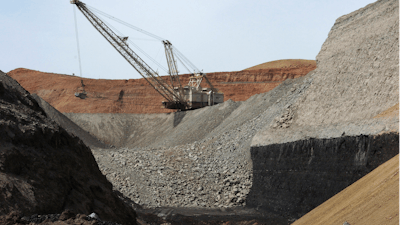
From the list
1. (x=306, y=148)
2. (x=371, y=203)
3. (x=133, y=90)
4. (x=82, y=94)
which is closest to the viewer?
(x=371, y=203)

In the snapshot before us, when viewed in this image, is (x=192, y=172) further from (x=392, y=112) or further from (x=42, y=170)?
(x=42, y=170)

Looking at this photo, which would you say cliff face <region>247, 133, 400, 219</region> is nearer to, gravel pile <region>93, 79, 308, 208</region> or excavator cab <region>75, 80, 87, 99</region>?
gravel pile <region>93, 79, 308, 208</region>

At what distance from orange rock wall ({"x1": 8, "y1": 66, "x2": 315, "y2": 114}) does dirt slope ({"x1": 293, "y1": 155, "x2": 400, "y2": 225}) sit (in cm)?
4281

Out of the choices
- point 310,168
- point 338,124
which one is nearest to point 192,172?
point 310,168

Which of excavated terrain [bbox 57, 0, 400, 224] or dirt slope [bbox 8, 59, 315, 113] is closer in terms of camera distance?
excavated terrain [bbox 57, 0, 400, 224]

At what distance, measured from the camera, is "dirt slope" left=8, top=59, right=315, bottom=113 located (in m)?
51.2

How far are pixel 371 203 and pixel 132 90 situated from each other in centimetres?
4939

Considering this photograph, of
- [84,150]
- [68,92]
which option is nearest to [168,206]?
[84,150]

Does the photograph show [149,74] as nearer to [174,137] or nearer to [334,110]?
[174,137]

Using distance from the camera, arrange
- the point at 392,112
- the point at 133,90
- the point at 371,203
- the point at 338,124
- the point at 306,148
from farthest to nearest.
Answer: the point at 133,90 < the point at 306,148 < the point at 338,124 < the point at 392,112 < the point at 371,203

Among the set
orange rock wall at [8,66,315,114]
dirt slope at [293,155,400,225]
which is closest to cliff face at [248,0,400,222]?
dirt slope at [293,155,400,225]

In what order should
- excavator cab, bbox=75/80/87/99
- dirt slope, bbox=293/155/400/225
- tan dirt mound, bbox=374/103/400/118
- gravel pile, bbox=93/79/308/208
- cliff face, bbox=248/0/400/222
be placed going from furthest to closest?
excavator cab, bbox=75/80/87/99 < gravel pile, bbox=93/79/308/208 < cliff face, bbox=248/0/400/222 < tan dirt mound, bbox=374/103/400/118 < dirt slope, bbox=293/155/400/225

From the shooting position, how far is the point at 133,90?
53.3 metres

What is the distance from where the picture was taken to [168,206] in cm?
1609
